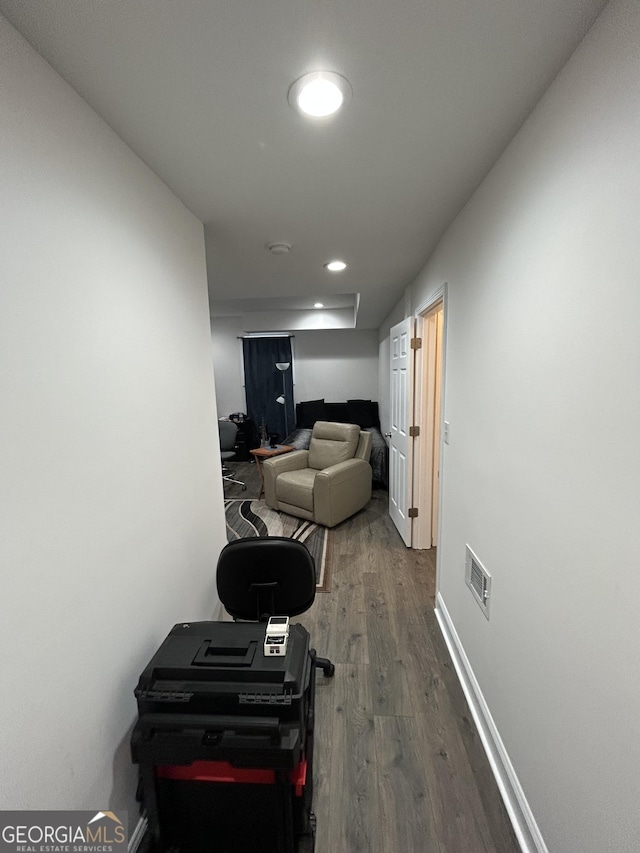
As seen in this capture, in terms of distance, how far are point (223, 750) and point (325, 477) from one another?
2357mm

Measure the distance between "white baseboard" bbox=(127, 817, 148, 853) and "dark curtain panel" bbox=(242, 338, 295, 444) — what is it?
5171 millimetres

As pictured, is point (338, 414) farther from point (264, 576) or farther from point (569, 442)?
point (569, 442)

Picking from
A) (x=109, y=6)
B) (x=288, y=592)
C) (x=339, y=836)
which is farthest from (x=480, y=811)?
(x=109, y=6)

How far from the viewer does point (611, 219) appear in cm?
73

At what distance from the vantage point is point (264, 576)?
1393 mm

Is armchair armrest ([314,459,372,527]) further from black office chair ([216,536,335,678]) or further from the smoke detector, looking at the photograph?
the smoke detector

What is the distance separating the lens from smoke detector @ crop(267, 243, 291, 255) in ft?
6.52

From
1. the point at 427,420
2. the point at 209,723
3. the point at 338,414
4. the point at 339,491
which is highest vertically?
the point at 427,420

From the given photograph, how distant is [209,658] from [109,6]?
1.67 meters

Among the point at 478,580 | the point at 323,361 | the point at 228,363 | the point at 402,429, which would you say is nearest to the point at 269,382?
the point at 228,363

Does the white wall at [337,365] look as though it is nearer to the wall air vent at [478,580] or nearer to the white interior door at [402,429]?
the white interior door at [402,429]

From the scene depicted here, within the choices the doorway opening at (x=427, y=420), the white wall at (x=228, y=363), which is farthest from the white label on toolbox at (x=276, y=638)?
the white wall at (x=228, y=363)

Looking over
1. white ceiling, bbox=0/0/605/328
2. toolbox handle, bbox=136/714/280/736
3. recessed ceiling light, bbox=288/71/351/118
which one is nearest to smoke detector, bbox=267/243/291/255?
white ceiling, bbox=0/0/605/328

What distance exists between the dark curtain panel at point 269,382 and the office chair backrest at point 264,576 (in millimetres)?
4782
